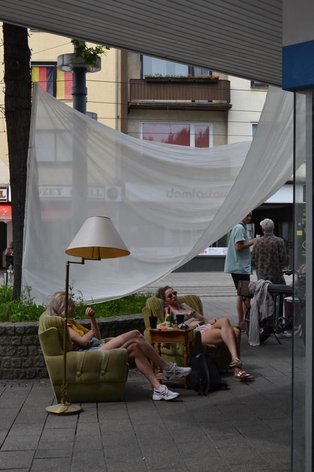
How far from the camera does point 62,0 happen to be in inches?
249

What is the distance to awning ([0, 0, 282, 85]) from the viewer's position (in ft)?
21.2

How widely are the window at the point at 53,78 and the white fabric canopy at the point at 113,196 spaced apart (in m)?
21.5

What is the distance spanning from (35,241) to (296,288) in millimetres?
5579

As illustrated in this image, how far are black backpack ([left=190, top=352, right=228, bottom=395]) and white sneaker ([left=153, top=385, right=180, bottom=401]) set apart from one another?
0.31 meters

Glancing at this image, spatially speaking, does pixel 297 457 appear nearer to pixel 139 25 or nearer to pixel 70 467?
pixel 70 467

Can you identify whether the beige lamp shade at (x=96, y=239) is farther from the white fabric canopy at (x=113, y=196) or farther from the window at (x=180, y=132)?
the window at (x=180, y=132)

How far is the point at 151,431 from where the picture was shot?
5.79m

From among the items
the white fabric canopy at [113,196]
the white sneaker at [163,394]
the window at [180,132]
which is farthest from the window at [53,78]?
the white sneaker at [163,394]

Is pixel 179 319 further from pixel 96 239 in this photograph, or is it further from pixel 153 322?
pixel 96 239

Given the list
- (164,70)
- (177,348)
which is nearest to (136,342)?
(177,348)

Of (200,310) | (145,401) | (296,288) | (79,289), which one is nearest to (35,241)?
(79,289)

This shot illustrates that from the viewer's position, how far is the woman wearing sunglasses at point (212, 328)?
772 centimetres

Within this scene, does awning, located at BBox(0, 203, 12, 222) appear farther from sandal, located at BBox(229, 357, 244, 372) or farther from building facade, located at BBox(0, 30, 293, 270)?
sandal, located at BBox(229, 357, 244, 372)

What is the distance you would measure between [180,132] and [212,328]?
24.8 meters
